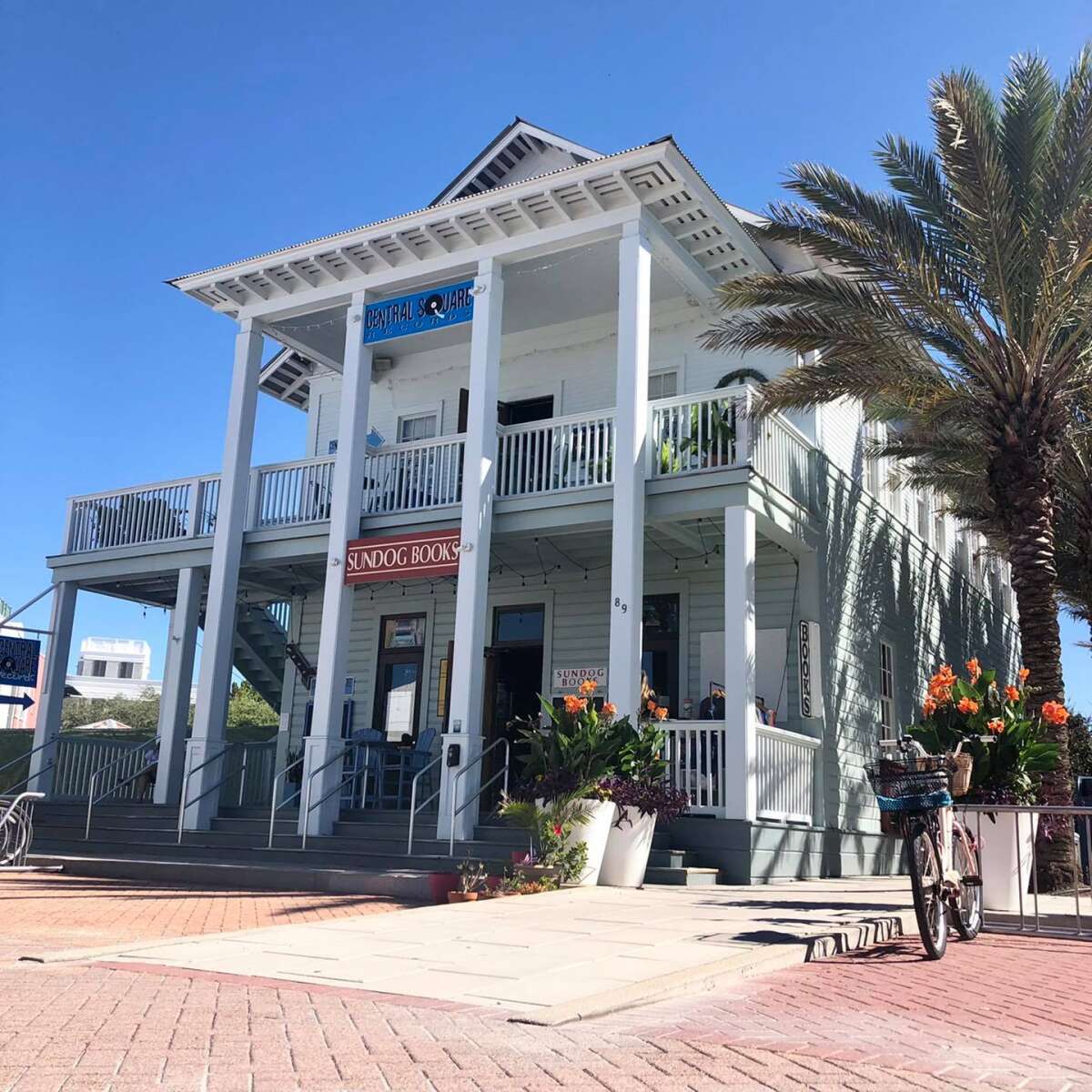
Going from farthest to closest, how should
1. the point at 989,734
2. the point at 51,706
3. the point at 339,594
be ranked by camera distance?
the point at 51,706
the point at 339,594
the point at 989,734

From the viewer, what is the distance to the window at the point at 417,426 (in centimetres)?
1922

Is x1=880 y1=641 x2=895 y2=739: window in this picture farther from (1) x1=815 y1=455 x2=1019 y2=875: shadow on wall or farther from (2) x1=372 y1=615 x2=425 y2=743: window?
(2) x1=372 y1=615 x2=425 y2=743: window

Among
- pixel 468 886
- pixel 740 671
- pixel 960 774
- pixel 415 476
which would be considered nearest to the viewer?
pixel 960 774

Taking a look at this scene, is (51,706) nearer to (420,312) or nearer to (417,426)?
(417,426)

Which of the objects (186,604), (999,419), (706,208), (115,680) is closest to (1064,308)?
(999,419)

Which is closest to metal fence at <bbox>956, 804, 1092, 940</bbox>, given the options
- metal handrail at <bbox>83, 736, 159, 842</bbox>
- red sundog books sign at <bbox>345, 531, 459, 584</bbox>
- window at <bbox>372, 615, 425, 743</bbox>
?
red sundog books sign at <bbox>345, 531, 459, 584</bbox>

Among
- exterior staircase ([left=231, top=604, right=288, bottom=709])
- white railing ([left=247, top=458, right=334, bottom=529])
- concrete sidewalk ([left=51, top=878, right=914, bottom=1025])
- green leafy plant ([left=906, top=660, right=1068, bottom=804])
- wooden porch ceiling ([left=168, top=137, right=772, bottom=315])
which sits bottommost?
concrete sidewalk ([left=51, top=878, right=914, bottom=1025])

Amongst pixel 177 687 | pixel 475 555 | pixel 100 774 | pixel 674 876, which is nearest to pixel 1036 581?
pixel 674 876

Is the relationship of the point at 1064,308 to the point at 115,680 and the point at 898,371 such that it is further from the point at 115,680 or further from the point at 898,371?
the point at 115,680

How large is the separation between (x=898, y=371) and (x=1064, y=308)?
190 centimetres

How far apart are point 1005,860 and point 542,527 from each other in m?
Answer: 7.02

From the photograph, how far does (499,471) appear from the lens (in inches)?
598

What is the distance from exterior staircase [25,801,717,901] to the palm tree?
5.49 meters

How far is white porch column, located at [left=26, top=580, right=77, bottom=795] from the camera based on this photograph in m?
17.5
